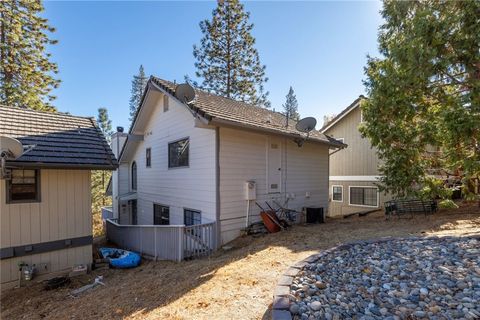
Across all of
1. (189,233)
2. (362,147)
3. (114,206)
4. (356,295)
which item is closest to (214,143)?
(189,233)

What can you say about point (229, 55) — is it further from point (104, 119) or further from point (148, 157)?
point (104, 119)

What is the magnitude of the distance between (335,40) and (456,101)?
4.99 metres

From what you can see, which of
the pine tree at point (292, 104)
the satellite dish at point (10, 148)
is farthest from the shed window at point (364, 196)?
the pine tree at point (292, 104)

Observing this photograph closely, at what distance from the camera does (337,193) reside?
58.0 ft

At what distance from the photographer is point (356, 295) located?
10.2 ft

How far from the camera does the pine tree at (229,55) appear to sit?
64.7 feet

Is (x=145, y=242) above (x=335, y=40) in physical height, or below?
below

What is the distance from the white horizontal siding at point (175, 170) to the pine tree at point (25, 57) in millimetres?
8152

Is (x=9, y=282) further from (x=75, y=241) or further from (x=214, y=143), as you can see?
(x=214, y=143)

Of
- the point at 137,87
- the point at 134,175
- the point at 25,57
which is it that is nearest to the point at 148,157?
the point at 134,175

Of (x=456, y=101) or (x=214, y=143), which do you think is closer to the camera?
(x=456, y=101)

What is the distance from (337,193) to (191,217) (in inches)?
470

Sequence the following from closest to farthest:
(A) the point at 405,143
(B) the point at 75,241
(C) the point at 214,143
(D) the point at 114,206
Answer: (B) the point at 75,241
(C) the point at 214,143
(A) the point at 405,143
(D) the point at 114,206

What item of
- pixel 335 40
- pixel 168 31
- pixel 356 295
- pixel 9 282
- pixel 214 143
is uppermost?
pixel 168 31
